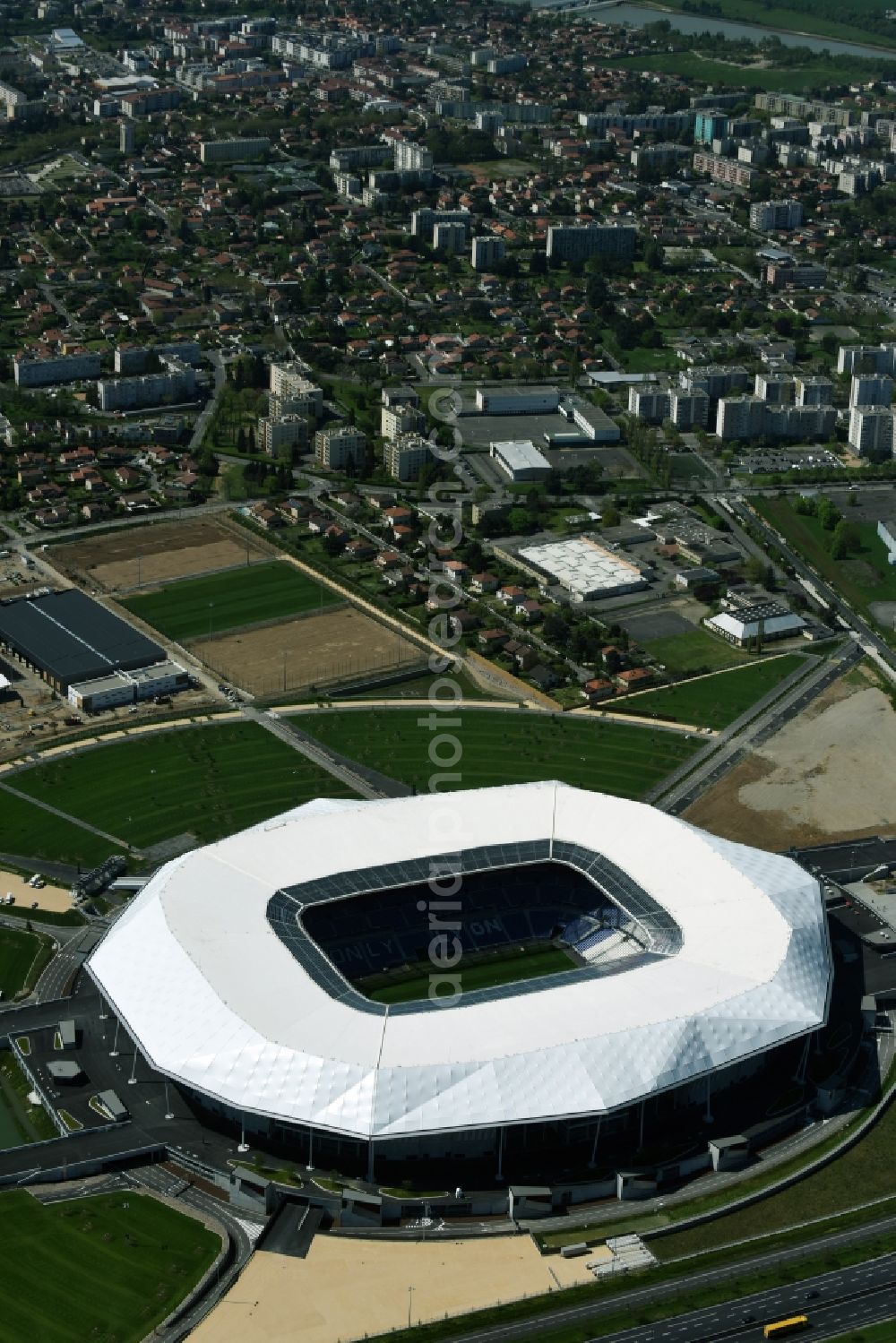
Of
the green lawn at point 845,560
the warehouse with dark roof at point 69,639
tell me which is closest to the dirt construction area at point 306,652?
the warehouse with dark roof at point 69,639

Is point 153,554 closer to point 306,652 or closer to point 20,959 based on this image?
point 306,652

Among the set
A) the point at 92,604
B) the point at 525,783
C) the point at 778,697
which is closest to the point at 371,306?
the point at 92,604

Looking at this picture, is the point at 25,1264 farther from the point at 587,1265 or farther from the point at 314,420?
the point at 314,420

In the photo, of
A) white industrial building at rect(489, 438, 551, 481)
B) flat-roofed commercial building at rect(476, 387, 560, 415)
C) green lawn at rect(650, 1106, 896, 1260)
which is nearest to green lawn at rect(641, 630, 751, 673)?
white industrial building at rect(489, 438, 551, 481)

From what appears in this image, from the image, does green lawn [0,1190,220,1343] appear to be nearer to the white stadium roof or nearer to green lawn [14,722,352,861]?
the white stadium roof

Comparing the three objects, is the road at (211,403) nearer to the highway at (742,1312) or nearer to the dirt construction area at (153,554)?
the dirt construction area at (153,554)

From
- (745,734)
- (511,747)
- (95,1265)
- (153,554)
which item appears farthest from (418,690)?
(95,1265)
